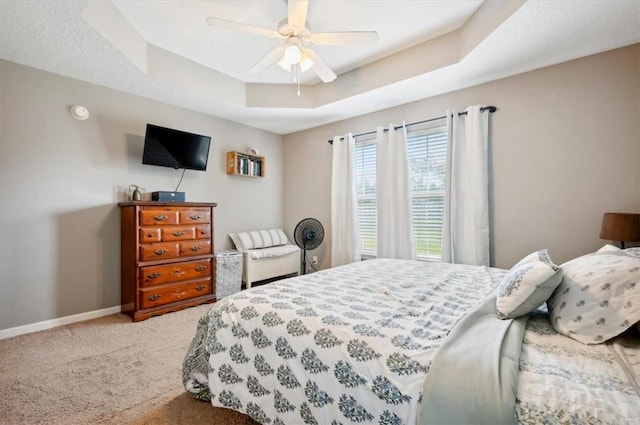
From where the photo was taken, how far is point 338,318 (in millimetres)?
1206

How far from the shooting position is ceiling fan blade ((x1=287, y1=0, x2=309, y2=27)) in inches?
71.4

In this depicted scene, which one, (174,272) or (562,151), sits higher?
(562,151)

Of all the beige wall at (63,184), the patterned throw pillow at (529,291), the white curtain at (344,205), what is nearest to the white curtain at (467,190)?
the white curtain at (344,205)

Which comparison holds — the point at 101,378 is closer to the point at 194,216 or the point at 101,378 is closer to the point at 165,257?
the point at 165,257

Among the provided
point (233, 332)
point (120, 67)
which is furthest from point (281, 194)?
point (233, 332)

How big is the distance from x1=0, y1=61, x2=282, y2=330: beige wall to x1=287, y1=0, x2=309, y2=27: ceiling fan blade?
230cm

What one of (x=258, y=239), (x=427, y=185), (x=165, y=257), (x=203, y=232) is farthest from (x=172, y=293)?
(x=427, y=185)

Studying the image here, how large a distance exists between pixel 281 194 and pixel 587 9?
4019mm

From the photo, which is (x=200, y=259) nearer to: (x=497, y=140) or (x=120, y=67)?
(x=120, y=67)

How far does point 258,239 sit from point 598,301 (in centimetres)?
373

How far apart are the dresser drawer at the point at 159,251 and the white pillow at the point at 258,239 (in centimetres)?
100

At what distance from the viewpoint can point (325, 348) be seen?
109 centimetres

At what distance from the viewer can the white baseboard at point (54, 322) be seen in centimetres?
244

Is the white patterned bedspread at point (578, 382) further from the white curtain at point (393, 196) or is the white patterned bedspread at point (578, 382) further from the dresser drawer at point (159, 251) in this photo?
the dresser drawer at point (159, 251)
